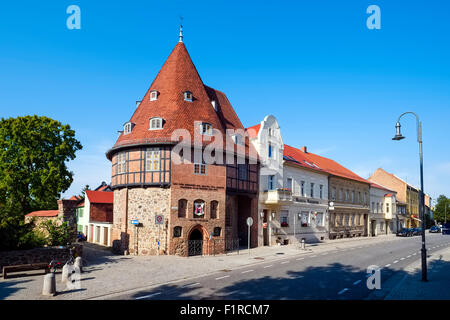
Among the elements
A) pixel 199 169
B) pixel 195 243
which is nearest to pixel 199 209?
pixel 195 243

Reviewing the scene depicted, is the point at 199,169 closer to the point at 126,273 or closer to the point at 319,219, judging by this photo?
the point at 126,273

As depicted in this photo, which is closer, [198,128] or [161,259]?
[161,259]

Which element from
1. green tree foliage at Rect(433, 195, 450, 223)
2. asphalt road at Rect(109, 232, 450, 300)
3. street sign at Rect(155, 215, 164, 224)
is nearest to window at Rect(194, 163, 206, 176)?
street sign at Rect(155, 215, 164, 224)

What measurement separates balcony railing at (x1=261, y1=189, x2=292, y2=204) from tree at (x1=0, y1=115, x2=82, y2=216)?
1965cm

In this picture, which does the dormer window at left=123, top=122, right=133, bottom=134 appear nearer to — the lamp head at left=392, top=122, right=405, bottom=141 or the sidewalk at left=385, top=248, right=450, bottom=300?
the lamp head at left=392, top=122, right=405, bottom=141

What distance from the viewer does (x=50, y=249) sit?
57.4 feet

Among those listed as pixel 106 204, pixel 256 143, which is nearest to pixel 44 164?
pixel 106 204

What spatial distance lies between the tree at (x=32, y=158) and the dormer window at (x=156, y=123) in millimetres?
11915

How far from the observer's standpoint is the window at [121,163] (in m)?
26.1

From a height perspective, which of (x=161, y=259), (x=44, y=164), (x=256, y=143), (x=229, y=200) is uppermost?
(x=256, y=143)

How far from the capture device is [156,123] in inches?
1001

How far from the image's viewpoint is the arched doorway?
2441 centimetres
